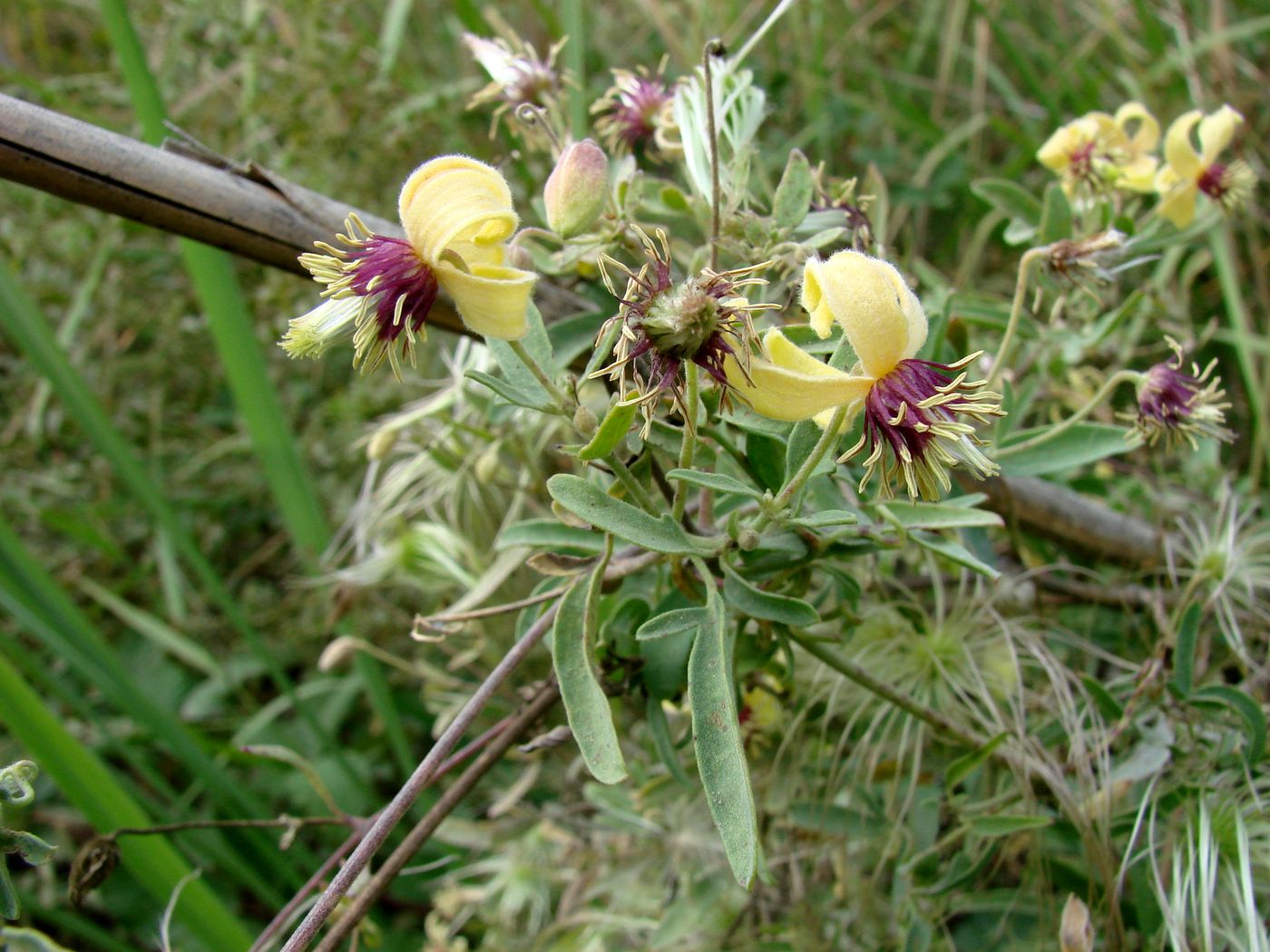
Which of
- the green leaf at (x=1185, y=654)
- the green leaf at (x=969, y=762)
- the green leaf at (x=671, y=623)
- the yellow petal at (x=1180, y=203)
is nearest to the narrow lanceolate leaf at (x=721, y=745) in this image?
the green leaf at (x=671, y=623)

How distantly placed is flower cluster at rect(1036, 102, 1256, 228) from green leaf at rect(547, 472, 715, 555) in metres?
0.42

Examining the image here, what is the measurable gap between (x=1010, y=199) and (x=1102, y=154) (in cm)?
8

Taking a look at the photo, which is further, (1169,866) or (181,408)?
(181,408)

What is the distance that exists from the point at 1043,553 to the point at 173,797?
0.92 metres

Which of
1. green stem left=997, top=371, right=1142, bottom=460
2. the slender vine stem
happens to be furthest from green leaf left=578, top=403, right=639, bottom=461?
green stem left=997, top=371, right=1142, bottom=460

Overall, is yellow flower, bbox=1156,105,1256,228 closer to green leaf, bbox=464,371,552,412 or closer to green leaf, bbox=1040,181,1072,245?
green leaf, bbox=1040,181,1072,245

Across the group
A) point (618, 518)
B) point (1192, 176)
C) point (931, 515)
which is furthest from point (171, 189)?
point (1192, 176)

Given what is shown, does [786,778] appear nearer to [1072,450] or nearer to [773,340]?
[1072,450]

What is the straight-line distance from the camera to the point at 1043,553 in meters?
0.86

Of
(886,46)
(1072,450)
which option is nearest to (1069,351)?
(1072,450)

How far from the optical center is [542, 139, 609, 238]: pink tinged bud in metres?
0.45

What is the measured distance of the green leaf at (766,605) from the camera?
0.46m

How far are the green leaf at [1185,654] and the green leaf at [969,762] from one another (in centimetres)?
14

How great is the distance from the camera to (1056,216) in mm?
643
